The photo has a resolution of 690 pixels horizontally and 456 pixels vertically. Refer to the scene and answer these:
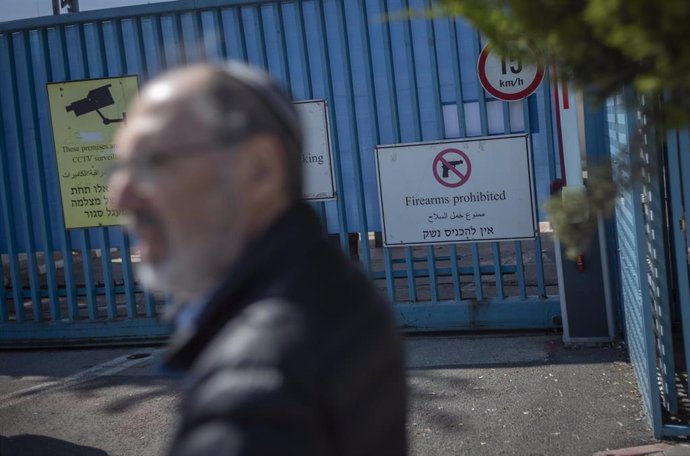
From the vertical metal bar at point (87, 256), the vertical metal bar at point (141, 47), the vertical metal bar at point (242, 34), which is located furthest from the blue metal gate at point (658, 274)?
the vertical metal bar at point (87, 256)

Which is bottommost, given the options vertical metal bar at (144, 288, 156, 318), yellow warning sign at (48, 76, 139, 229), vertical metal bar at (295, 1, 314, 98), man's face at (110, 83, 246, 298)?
vertical metal bar at (144, 288, 156, 318)

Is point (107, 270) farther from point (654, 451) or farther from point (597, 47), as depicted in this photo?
point (597, 47)

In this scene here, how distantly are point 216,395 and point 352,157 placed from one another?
7245 mm

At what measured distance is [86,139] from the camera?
9.20 meters

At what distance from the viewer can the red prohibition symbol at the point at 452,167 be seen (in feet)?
27.4

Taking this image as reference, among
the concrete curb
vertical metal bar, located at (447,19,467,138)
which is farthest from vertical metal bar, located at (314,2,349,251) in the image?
the concrete curb

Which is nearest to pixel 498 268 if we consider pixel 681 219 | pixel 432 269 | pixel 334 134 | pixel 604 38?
pixel 432 269

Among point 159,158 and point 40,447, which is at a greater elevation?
point 159,158

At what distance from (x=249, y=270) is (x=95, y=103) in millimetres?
7915

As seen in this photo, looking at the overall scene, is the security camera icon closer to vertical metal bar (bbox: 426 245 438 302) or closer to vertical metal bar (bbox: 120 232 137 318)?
vertical metal bar (bbox: 120 232 137 318)

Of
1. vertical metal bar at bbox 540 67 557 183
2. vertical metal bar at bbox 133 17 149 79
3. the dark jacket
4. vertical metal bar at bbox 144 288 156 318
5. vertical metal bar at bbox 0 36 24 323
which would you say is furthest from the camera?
vertical metal bar at bbox 0 36 24 323

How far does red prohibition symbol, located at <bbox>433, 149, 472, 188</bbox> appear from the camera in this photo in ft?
27.4

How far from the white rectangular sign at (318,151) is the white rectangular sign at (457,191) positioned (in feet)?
1.51

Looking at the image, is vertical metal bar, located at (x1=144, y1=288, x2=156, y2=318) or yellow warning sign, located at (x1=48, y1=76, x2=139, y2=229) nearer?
yellow warning sign, located at (x1=48, y1=76, x2=139, y2=229)
